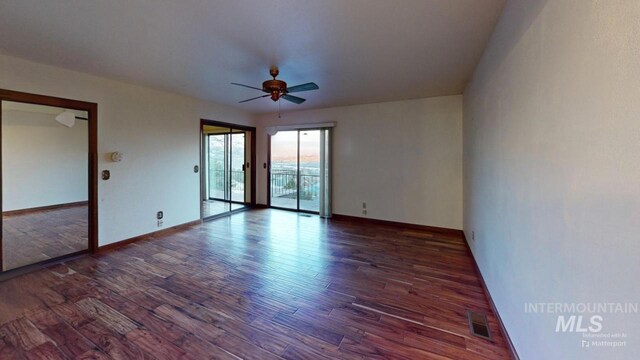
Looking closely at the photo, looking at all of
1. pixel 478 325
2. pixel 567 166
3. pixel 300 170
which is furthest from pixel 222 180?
pixel 567 166

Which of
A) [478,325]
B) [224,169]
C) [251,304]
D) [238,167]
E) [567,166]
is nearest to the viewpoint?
[567,166]

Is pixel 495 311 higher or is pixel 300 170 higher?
pixel 300 170

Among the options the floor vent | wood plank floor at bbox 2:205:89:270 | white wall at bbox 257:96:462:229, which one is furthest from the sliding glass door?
the floor vent

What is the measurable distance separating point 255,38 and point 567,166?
93.6 inches

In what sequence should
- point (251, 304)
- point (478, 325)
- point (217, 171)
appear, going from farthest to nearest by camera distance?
1. point (217, 171)
2. point (251, 304)
3. point (478, 325)

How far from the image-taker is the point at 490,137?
87.3 inches

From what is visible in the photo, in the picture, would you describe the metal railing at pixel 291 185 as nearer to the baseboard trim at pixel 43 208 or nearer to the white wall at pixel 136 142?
the white wall at pixel 136 142

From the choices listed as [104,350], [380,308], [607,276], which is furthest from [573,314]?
[104,350]

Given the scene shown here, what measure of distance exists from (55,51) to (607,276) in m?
4.34

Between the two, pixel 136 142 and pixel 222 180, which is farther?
pixel 222 180

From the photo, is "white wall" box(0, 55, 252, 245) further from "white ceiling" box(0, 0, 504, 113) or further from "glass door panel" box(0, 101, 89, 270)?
"glass door panel" box(0, 101, 89, 270)

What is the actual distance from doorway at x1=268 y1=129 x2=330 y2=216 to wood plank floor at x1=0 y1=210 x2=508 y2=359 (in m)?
2.14

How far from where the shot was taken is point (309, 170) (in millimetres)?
5812

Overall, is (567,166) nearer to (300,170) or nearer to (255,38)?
(255,38)
